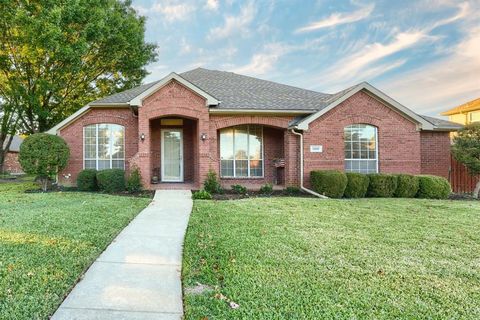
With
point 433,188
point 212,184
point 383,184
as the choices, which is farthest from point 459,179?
point 212,184

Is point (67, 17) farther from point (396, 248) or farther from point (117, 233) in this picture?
point (396, 248)

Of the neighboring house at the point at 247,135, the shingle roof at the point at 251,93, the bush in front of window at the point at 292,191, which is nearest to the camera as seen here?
the bush in front of window at the point at 292,191

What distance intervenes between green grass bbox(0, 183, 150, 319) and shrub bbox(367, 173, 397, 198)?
8.81 m

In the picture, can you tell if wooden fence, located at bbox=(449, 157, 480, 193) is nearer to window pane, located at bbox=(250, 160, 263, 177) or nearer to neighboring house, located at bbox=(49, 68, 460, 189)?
neighboring house, located at bbox=(49, 68, 460, 189)

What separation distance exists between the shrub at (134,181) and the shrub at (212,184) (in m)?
2.67

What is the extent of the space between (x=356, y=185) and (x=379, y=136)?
3.24 m

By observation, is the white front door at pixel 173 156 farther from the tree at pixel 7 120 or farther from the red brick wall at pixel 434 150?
the red brick wall at pixel 434 150

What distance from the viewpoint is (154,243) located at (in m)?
5.37

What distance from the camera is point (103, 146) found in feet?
46.5

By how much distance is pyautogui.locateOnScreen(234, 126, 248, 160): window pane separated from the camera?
1452 centimetres

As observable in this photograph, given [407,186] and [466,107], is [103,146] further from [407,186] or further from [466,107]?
[466,107]

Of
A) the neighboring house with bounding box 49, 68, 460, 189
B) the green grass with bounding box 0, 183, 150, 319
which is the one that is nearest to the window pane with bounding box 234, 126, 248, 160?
the neighboring house with bounding box 49, 68, 460, 189

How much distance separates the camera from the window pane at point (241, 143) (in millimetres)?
14516

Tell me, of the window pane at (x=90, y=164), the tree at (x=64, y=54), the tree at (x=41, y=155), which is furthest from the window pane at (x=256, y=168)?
the tree at (x=64, y=54)
